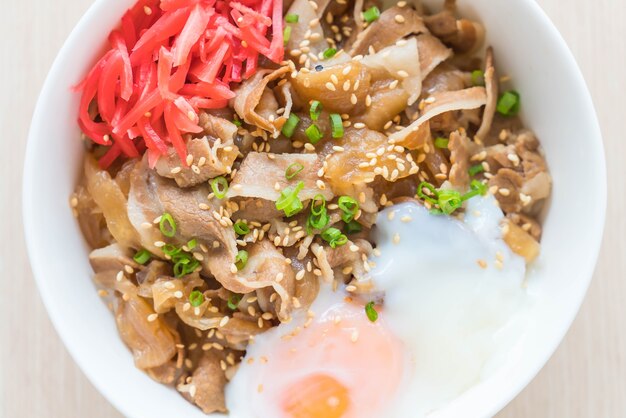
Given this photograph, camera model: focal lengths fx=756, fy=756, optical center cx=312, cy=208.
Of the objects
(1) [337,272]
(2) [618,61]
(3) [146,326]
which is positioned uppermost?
(2) [618,61]

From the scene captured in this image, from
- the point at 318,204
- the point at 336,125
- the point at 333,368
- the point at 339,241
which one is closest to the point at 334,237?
the point at 339,241

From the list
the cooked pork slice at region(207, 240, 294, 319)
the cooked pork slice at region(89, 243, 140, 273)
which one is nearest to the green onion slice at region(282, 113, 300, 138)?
the cooked pork slice at region(207, 240, 294, 319)

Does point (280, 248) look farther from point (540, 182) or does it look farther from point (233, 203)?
point (540, 182)

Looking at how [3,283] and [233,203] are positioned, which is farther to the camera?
[3,283]

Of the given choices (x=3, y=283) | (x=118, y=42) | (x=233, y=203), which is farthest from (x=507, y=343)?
(x=3, y=283)

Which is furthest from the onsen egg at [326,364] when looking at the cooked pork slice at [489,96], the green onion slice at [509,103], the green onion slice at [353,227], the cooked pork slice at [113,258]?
the green onion slice at [509,103]

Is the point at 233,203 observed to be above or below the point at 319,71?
below

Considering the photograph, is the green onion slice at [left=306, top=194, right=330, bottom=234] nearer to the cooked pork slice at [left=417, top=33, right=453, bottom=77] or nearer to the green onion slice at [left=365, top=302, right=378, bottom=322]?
the green onion slice at [left=365, top=302, right=378, bottom=322]

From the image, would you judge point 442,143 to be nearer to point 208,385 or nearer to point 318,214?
point 318,214
